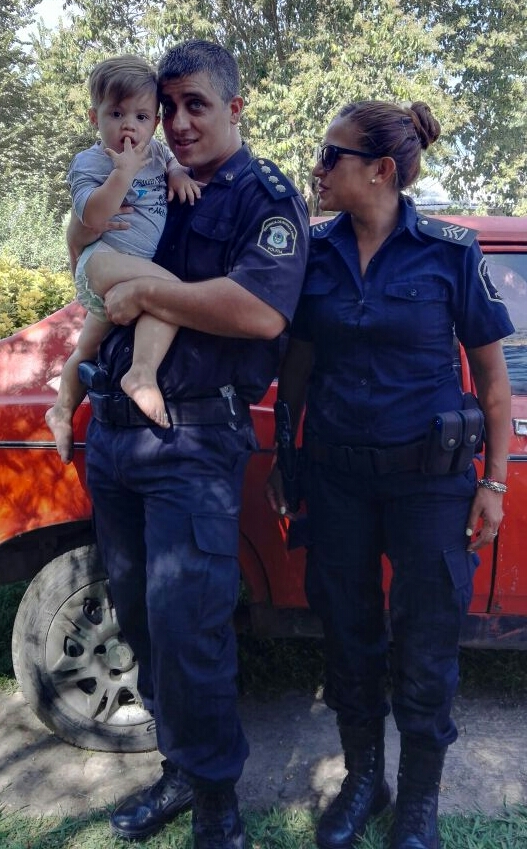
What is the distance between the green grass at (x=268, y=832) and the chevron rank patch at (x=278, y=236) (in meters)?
1.65

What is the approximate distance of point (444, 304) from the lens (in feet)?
6.12

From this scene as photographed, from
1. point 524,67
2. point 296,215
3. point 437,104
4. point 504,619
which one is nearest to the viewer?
point 296,215

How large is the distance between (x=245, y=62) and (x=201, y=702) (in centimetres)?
1590

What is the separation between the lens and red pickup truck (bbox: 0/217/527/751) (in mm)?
2443

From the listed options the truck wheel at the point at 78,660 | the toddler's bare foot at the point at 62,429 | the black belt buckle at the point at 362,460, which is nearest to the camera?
the black belt buckle at the point at 362,460

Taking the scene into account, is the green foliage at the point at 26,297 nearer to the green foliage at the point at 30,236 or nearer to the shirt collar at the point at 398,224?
the shirt collar at the point at 398,224

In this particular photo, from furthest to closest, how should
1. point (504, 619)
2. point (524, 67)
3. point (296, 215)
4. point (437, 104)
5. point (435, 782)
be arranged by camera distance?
point (524, 67)
point (437, 104)
point (504, 619)
point (435, 782)
point (296, 215)

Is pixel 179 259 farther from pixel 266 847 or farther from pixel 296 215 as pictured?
pixel 266 847

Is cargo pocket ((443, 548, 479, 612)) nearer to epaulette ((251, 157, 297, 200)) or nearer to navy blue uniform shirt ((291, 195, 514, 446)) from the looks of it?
navy blue uniform shirt ((291, 195, 514, 446))

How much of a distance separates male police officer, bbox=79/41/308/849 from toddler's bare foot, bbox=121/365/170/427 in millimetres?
60

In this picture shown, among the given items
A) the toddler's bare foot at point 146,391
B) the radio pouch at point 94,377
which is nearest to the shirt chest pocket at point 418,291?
the toddler's bare foot at point 146,391

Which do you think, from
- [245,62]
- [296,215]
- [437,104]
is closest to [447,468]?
[296,215]

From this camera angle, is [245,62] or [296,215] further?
[245,62]

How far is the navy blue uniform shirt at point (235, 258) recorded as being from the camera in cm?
179
